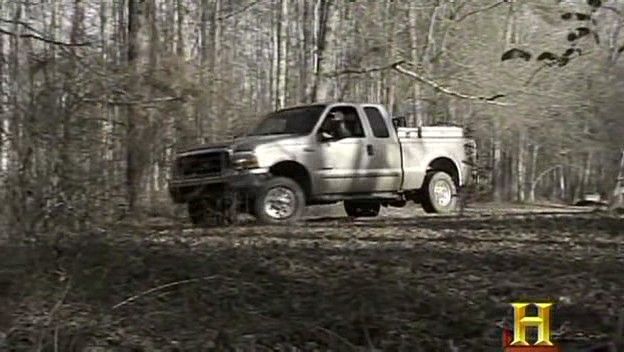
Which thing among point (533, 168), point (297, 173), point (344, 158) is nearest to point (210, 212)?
point (297, 173)

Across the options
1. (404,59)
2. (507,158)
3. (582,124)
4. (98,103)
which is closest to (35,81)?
(98,103)

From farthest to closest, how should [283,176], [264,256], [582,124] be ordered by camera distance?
[582,124] < [283,176] < [264,256]

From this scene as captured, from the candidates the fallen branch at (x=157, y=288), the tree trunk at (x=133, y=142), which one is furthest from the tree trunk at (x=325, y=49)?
the fallen branch at (x=157, y=288)

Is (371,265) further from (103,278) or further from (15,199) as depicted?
(15,199)

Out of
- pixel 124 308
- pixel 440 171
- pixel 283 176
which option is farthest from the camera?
pixel 440 171

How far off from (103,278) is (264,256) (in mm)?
1903

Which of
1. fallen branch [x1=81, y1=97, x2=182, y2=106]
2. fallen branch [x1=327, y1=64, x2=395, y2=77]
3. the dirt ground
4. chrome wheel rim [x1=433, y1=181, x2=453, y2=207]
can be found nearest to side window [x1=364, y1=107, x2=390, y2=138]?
chrome wheel rim [x1=433, y1=181, x2=453, y2=207]

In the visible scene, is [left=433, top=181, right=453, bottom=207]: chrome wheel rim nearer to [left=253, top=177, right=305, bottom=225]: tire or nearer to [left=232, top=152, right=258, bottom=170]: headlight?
[left=253, top=177, right=305, bottom=225]: tire

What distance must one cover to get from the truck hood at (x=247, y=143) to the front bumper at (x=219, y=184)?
406 mm

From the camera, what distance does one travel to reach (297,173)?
1522 cm

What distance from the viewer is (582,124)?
101 feet

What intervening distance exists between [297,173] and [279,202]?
31.5 inches

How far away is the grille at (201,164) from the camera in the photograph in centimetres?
1448

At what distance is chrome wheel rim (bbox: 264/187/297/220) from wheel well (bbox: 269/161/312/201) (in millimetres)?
401
